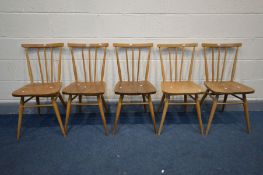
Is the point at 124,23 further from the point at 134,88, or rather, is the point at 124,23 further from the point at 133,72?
the point at 134,88

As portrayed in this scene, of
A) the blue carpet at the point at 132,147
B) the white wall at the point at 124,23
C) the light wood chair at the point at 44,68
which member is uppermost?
the white wall at the point at 124,23

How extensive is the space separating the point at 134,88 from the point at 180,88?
16.8 inches

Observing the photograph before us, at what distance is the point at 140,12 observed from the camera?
1974mm

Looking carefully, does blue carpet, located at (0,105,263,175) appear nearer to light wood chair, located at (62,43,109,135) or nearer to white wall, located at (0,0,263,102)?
light wood chair, located at (62,43,109,135)

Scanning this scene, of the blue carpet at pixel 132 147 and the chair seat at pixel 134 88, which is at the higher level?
the chair seat at pixel 134 88

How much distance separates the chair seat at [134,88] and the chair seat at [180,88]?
5.0 inches

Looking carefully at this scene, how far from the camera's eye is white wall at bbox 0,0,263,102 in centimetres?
195

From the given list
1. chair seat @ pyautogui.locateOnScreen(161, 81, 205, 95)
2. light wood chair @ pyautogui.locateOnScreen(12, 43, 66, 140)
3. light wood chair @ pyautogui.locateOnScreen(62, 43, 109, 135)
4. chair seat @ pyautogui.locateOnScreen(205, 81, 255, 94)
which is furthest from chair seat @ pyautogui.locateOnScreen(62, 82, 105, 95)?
chair seat @ pyautogui.locateOnScreen(205, 81, 255, 94)

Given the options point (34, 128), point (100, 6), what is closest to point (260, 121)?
point (100, 6)

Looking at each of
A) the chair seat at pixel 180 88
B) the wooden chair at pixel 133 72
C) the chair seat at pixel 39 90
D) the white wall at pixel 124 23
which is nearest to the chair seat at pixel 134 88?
the wooden chair at pixel 133 72

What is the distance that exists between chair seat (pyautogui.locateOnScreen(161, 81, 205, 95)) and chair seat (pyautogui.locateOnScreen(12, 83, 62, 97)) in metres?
1.00

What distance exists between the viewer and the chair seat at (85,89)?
5.72 feet

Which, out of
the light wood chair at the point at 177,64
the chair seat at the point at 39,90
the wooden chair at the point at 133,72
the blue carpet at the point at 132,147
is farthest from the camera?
the light wood chair at the point at 177,64

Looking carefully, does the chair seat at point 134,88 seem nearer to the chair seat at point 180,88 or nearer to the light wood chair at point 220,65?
the chair seat at point 180,88
